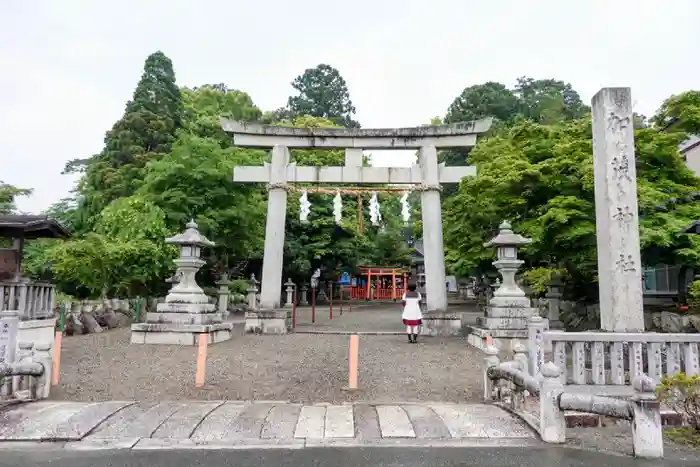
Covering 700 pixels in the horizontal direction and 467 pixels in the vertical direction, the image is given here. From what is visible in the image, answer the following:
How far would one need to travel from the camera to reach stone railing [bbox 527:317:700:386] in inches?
268

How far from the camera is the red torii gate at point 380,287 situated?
42.8m

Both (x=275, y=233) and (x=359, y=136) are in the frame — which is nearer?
(x=275, y=233)

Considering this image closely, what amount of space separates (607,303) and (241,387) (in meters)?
6.47

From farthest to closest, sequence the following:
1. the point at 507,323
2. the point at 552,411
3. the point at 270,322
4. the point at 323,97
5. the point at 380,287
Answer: the point at 323,97, the point at 380,287, the point at 270,322, the point at 507,323, the point at 552,411

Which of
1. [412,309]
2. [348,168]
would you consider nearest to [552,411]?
[412,309]

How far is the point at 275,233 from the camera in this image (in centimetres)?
1692

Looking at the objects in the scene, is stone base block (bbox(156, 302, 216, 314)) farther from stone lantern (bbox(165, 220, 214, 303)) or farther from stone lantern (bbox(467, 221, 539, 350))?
stone lantern (bbox(467, 221, 539, 350))

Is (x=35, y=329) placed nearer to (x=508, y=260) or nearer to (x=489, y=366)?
(x=489, y=366)

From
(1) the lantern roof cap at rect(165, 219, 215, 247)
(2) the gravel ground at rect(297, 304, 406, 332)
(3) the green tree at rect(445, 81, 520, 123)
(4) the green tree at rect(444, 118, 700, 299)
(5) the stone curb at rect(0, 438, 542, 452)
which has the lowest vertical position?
(5) the stone curb at rect(0, 438, 542, 452)

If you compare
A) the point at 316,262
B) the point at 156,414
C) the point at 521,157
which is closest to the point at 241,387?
the point at 156,414

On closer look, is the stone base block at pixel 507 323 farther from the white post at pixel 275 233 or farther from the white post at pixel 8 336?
the white post at pixel 8 336

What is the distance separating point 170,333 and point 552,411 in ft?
34.9

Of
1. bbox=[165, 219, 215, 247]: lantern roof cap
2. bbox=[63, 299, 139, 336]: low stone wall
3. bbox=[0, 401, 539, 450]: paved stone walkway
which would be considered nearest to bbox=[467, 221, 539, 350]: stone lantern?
bbox=[0, 401, 539, 450]: paved stone walkway

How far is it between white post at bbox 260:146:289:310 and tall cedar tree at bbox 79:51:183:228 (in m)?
9.82
